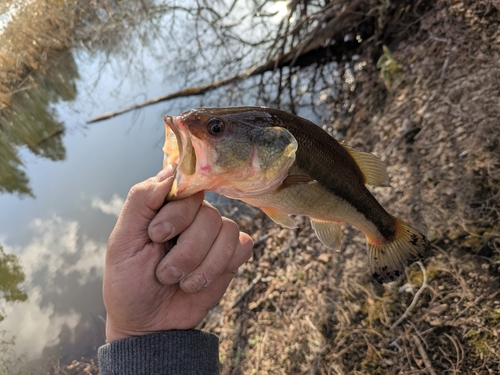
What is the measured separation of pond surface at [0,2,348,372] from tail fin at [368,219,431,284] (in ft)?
14.8

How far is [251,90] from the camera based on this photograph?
7570 millimetres

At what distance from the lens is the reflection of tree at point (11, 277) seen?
624 centimetres

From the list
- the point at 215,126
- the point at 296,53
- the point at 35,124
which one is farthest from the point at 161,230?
the point at 35,124

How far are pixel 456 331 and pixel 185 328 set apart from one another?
214cm

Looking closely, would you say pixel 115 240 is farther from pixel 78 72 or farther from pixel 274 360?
pixel 78 72

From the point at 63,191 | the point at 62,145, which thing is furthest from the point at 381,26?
the point at 62,145

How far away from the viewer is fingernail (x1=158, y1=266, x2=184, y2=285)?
157 centimetres

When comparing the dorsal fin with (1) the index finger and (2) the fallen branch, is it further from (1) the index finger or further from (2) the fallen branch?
(2) the fallen branch

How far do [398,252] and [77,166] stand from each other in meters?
8.17

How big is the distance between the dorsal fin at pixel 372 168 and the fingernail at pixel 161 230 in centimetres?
109

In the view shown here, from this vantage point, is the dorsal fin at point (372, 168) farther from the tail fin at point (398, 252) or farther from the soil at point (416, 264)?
the soil at point (416, 264)

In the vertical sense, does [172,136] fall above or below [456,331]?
above

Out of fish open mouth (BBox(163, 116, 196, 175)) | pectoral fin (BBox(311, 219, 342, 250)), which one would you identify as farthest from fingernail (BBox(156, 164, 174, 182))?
pectoral fin (BBox(311, 219, 342, 250))

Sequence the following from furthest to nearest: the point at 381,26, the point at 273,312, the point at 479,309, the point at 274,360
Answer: the point at 381,26 < the point at 273,312 < the point at 274,360 < the point at 479,309
